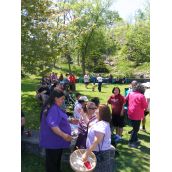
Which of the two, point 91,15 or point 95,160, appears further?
point 91,15

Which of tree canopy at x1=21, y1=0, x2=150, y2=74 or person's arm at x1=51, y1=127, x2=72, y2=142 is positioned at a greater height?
tree canopy at x1=21, y1=0, x2=150, y2=74

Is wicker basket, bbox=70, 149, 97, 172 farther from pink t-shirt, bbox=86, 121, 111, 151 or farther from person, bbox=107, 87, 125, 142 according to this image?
person, bbox=107, 87, 125, 142

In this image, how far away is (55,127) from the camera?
507cm

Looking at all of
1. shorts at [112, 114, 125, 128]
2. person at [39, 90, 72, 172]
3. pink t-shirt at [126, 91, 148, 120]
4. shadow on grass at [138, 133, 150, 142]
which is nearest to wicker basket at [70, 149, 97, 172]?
person at [39, 90, 72, 172]

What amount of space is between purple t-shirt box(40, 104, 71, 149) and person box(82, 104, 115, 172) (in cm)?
43

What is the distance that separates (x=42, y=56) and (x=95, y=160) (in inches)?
301

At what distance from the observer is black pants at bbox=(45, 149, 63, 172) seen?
5375 mm

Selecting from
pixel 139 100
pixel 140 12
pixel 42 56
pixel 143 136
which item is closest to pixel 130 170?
pixel 139 100

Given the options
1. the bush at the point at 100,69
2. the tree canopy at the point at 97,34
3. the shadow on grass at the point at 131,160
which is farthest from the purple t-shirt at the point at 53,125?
the bush at the point at 100,69

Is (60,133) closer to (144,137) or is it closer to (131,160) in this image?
(131,160)

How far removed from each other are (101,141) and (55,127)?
70cm
